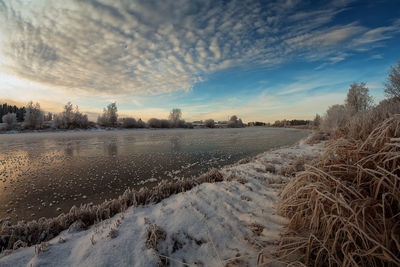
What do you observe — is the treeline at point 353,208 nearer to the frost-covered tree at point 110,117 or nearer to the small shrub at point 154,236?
the small shrub at point 154,236

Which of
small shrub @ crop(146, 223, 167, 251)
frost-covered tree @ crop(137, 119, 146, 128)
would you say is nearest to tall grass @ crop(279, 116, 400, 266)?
small shrub @ crop(146, 223, 167, 251)

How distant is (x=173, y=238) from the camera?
2281 mm

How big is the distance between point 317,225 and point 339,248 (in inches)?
8.7

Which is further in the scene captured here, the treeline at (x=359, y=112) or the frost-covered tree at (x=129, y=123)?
the frost-covered tree at (x=129, y=123)

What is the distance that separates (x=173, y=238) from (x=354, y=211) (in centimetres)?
218

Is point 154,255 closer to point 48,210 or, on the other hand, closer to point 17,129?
point 48,210

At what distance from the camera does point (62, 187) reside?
5.00 m

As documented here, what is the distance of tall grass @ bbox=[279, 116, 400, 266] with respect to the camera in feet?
4.11

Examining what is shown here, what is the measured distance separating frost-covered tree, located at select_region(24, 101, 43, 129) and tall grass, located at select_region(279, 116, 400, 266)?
238 feet

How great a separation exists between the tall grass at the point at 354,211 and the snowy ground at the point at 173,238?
1.71 ft

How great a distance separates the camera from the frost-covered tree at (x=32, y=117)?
49.2 m

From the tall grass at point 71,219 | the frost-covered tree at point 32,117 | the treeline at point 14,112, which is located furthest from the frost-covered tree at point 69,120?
the tall grass at point 71,219

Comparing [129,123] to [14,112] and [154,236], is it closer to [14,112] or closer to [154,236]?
[154,236]

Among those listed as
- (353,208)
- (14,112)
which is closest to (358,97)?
(353,208)
